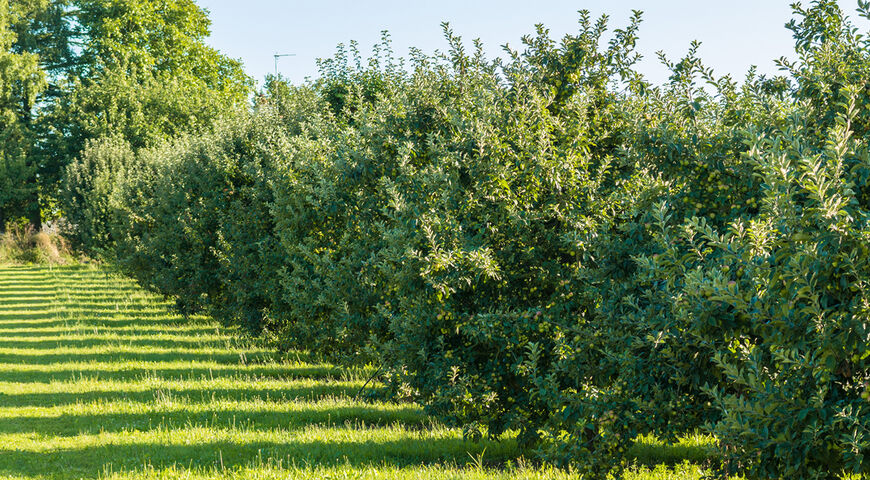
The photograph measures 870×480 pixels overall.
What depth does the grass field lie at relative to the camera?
7.90 metres

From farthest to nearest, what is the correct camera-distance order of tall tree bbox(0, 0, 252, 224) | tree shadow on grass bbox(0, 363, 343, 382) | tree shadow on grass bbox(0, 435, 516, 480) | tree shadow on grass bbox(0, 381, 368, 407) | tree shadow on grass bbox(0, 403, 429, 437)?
tall tree bbox(0, 0, 252, 224), tree shadow on grass bbox(0, 363, 343, 382), tree shadow on grass bbox(0, 381, 368, 407), tree shadow on grass bbox(0, 403, 429, 437), tree shadow on grass bbox(0, 435, 516, 480)

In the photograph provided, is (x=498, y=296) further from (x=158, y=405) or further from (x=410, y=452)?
(x=158, y=405)

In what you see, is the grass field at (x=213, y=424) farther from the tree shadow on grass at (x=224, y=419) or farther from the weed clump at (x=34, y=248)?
the weed clump at (x=34, y=248)

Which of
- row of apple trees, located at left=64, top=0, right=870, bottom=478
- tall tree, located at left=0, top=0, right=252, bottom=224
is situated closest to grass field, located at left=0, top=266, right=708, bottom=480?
row of apple trees, located at left=64, top=0, right=870, bottom=478

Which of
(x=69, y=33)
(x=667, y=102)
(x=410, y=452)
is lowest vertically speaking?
(x=410, y=452)

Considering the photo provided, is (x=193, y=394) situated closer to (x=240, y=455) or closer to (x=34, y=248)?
(x=240, y=455)

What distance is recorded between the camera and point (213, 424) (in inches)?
388

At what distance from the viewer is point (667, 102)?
21.4ft

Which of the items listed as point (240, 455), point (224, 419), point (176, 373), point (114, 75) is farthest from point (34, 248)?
point (240, 455)

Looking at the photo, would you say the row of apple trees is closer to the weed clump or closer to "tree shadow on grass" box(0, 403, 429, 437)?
"tree shadow on grass" box(0, 403, 429, 437)

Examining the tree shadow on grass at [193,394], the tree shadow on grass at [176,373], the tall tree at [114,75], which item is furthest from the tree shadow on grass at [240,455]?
the tall tree at [114,75]

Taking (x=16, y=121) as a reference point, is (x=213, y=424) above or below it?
below

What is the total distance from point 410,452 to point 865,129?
5750 mm

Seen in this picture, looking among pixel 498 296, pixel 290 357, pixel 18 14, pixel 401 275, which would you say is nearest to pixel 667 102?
pixel 498 296
